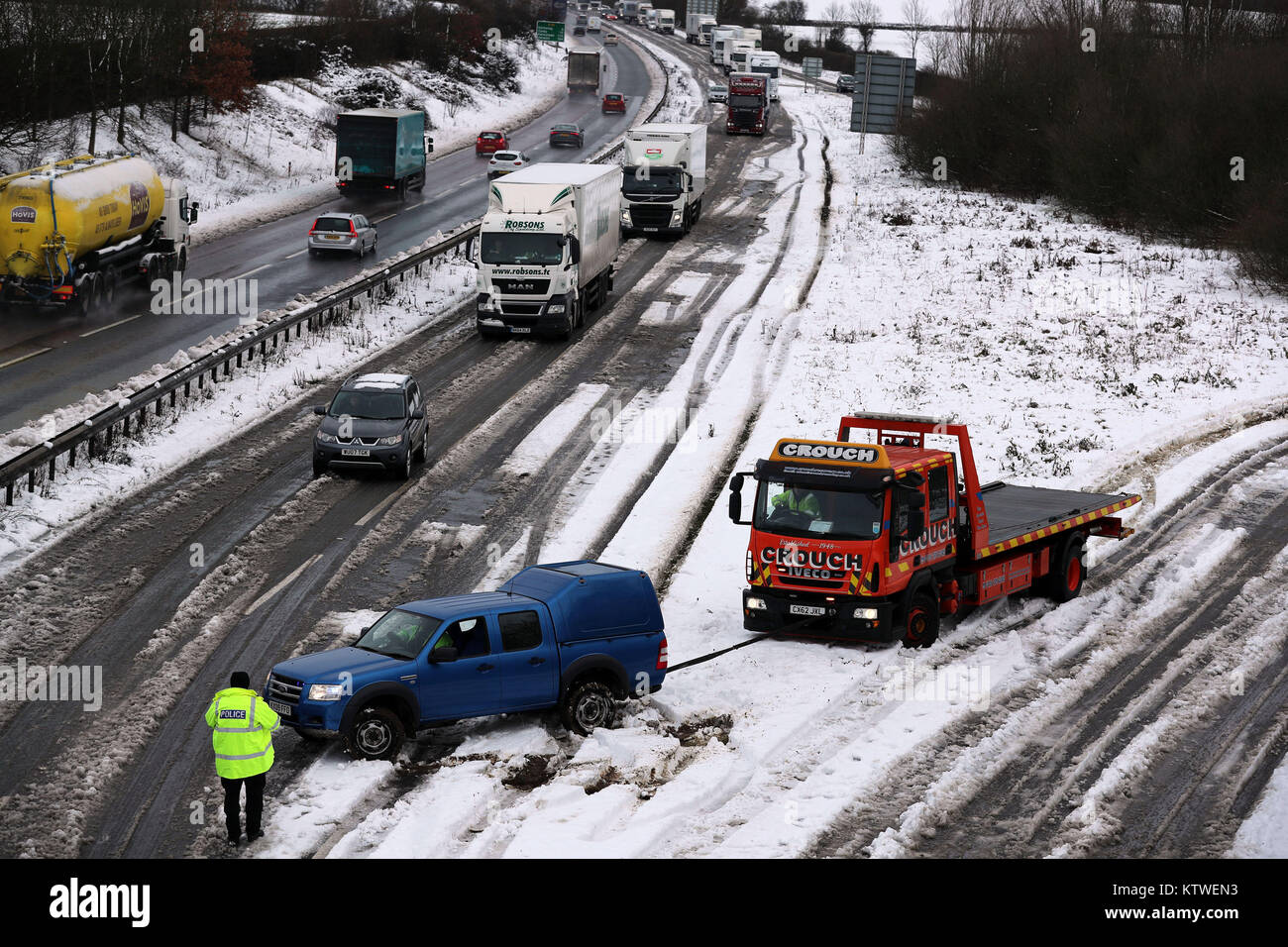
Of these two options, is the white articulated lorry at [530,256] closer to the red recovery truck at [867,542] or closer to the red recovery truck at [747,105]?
the red recovery truck at [867,542]

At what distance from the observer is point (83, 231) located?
1400 inches

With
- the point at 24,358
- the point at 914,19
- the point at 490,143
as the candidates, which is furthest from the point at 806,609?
the point at 914,19

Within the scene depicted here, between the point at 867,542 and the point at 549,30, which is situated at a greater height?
the point at 549,30

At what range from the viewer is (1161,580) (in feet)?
69.0

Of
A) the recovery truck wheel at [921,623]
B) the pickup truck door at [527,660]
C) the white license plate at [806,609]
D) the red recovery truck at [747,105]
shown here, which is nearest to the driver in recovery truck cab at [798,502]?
the white license plate at [806,609]

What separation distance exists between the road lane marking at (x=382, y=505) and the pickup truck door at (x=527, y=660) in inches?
320

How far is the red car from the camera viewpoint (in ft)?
232

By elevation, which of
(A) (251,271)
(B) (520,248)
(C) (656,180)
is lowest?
(A) (251,271)

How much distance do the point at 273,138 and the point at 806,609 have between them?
53030mm

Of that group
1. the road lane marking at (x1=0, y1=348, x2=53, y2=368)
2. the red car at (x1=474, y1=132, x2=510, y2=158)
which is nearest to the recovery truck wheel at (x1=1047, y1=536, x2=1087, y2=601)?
the road lane marking at (x1=0, y1=348, x2=53, y2=368)

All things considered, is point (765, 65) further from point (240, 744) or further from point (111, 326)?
point (240, 744)

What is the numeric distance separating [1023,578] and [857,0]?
177m

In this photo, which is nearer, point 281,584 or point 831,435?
point 281,584
